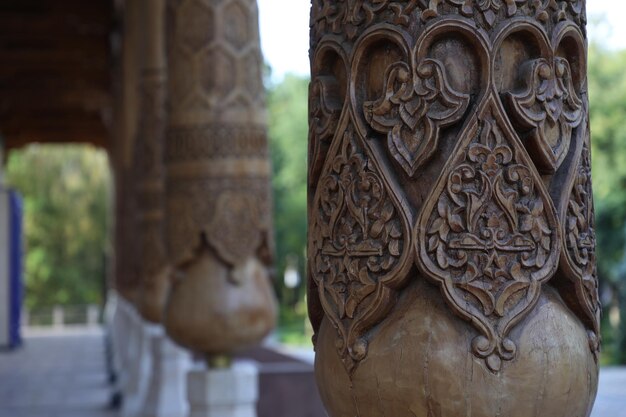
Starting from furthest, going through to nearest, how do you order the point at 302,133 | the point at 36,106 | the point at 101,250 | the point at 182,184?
the point at 101,250
the point at 302,133
the point at 36,106
the point at 182,184

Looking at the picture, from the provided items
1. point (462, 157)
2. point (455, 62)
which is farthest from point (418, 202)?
point (455, 62)

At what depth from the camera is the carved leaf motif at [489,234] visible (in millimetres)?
1984

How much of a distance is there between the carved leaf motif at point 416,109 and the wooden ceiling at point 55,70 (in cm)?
1901

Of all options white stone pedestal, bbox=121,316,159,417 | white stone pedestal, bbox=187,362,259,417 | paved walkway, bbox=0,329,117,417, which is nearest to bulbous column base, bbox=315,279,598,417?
white stone pedestal, bbox=187,362,259,417

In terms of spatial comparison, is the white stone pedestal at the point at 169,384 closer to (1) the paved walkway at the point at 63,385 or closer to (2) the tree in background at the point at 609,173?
(1) the paved walkway at the point at 63,385

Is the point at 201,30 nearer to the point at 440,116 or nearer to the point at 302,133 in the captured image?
the point at 440,116

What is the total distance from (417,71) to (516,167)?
0.25 metres

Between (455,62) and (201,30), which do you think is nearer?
(455,62)

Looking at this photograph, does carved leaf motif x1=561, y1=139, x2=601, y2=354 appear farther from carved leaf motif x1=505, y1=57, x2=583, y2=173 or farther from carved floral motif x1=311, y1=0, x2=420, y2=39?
carved floral motif x1=311, y1=0, x2=420, y2=39

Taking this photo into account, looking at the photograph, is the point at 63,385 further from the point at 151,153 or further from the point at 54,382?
the point at 151,153

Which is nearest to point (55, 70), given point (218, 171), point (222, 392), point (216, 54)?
point (216, 54)

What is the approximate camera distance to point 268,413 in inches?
371

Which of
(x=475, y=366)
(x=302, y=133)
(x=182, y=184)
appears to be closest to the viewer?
(x=475, y=366)

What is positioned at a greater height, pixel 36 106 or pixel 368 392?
pixel 36 106
